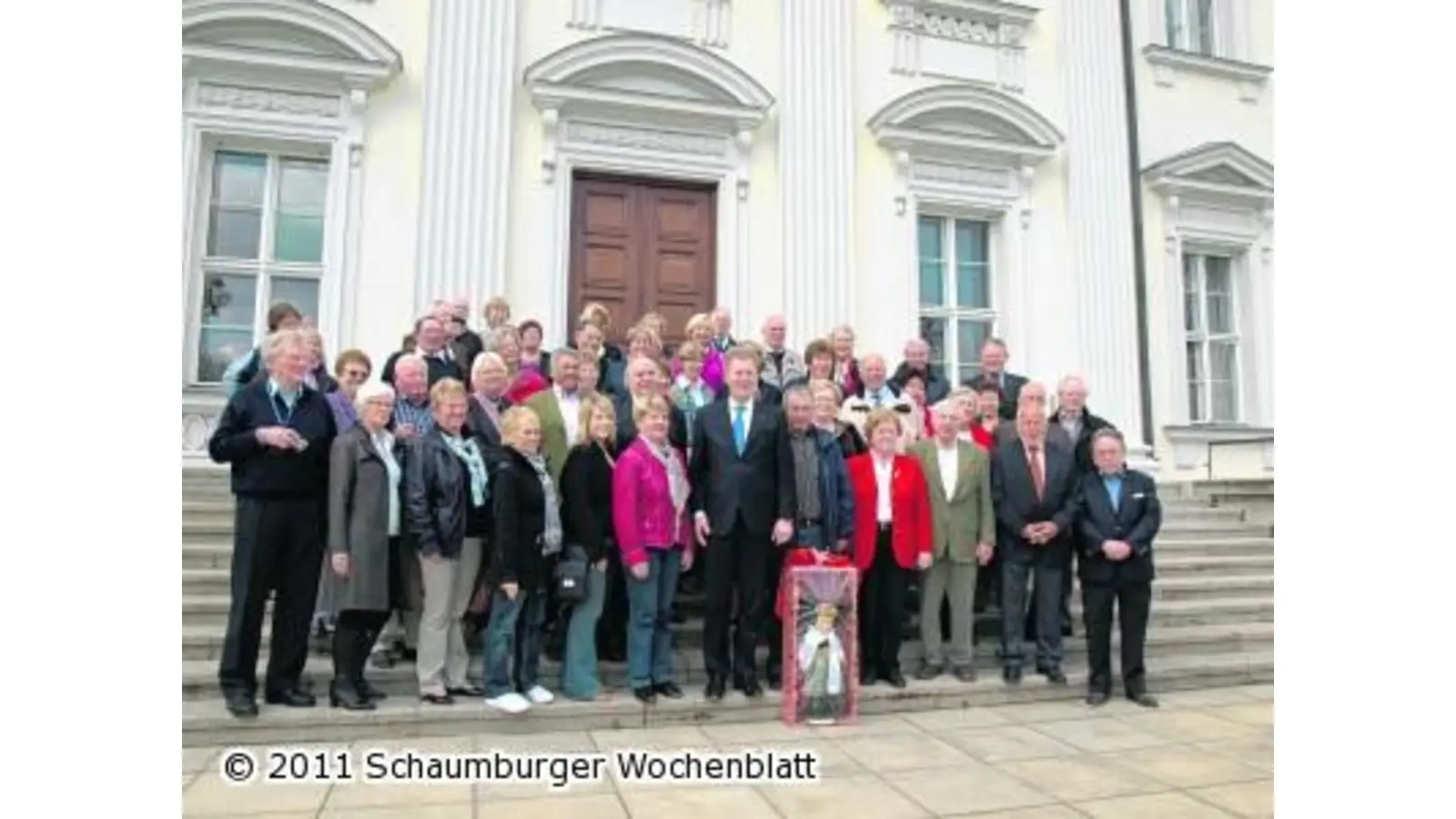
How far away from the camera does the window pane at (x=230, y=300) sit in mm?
8297

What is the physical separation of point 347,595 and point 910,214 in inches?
278

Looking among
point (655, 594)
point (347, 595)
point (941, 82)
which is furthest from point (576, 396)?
point (941, 82)

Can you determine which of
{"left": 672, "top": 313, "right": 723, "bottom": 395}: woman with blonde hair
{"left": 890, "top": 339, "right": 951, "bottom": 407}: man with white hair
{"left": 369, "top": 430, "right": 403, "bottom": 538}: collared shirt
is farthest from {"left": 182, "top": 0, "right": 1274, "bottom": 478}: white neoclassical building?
{"left": 369, "top": 430, "right": 403, "bottom": 538}: collared shirt

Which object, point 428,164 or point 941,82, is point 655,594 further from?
point 941,82

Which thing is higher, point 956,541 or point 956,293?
point 956,293

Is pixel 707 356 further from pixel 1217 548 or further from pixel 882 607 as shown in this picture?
pixel 1217 548

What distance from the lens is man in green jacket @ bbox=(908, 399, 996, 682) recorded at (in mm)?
6055

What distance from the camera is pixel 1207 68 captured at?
454 inches

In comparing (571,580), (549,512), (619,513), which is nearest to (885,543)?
Result: (619,513)

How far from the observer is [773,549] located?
18.3ft

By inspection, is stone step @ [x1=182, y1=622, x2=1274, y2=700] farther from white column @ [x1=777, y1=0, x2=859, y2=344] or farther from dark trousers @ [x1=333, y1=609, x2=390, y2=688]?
white column @ [x1=777, y1=0, x2=859, y2=344]

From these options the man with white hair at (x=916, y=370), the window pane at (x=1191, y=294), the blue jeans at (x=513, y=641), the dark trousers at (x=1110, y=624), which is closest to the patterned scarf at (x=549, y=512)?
the blue jeans at (x=513, y=641)

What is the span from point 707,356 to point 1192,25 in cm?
909
